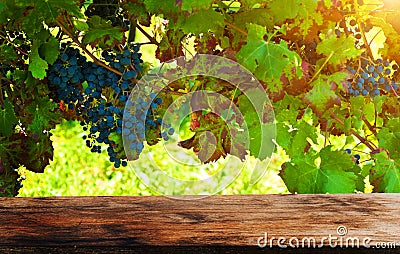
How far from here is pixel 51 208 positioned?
3.25 ft

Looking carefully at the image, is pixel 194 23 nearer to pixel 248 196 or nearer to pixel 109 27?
pixel 109 27

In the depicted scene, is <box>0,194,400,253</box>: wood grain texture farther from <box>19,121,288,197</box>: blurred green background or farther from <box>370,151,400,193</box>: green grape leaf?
<box>19,121,288,197</box>: blurred green background

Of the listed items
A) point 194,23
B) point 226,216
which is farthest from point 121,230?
point 194,23

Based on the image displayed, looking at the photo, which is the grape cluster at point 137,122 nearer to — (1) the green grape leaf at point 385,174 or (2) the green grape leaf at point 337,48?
(2) the green grape leaf at point 337,48

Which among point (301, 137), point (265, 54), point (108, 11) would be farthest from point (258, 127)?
point (108, 11)

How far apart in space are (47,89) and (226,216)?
743mm

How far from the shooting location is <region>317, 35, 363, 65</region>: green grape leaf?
4.58 ft

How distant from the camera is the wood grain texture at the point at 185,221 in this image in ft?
2.73

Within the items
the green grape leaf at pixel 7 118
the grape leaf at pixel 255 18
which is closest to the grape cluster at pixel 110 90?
the green grape leaf at pixel 7 118

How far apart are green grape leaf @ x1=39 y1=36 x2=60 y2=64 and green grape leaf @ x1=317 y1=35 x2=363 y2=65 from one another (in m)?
0.56

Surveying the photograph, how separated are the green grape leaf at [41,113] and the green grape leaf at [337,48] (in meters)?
0.62

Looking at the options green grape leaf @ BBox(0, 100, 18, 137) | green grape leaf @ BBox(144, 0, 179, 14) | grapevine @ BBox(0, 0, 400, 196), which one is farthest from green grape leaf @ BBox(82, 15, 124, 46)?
green grape leaf @ BBox(0, 100, 18, 137)

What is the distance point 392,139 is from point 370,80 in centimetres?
14

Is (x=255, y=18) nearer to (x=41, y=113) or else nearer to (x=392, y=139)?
(x=392, y=139)
